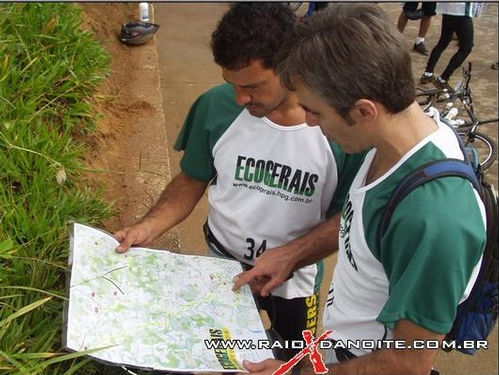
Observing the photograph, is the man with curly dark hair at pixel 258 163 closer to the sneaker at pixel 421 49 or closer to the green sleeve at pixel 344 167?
the green sleeve at pixel 344 167

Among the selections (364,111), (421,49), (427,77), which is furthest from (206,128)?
(421,49)

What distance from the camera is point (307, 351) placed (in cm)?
172

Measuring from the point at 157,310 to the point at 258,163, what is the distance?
0.60 metres

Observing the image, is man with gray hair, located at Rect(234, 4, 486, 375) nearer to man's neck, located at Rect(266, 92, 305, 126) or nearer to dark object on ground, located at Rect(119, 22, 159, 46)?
man's neck, located at Rect(266, 92, 305, 126)

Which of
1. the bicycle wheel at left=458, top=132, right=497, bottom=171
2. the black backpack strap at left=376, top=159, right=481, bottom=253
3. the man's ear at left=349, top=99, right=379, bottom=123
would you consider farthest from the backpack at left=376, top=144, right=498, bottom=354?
the bicycle wheel at left=458, top=132, right=497, bottom=171

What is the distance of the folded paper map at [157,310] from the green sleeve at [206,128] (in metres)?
0.35

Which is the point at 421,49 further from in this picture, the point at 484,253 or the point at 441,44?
the point at 484,253

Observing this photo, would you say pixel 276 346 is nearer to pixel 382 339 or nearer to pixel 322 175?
pixel 382 339

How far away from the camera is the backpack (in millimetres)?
1363

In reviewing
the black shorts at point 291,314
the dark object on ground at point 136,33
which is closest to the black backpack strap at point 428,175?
the black shorts at point 291,314

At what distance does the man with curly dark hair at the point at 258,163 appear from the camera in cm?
189

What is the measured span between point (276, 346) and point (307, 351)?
0.64 ft

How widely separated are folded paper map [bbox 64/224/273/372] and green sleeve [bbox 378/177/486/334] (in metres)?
0.60

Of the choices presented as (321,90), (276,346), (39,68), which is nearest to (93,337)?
(276,346)
